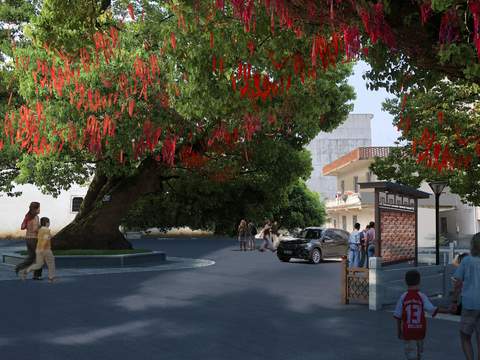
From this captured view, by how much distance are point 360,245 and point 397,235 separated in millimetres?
6313

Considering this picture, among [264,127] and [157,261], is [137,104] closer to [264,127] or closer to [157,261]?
[264,127]

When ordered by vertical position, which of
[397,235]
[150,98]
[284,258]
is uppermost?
[150,98]

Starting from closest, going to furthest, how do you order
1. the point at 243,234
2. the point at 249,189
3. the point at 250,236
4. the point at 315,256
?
the point at 315,256
the point at 249,189
the point at 243,234
the point at 250,236

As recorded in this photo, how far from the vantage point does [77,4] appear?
14.3 m

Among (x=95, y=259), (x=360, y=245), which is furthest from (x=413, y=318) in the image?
(x=95, y=259)

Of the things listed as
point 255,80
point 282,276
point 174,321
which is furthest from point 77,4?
point 282,276

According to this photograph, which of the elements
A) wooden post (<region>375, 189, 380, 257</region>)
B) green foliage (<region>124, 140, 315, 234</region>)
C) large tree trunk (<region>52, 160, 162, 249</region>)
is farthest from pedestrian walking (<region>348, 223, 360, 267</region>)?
large tree trunk (<region>52, 160, 162, 249</region>)

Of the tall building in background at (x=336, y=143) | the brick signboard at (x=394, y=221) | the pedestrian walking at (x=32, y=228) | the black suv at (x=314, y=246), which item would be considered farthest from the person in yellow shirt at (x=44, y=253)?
the tall building in background at (x=336, y=143)

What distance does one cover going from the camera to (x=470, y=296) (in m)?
6.75

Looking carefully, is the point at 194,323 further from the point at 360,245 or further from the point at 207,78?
the point at 360,245

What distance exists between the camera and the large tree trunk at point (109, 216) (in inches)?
977

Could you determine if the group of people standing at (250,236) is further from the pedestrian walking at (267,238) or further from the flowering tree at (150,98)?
the flowering tree at (150,98)

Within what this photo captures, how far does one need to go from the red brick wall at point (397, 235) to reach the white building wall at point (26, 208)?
44.2 m

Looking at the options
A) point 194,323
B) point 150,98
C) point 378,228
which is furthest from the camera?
point 150,98
